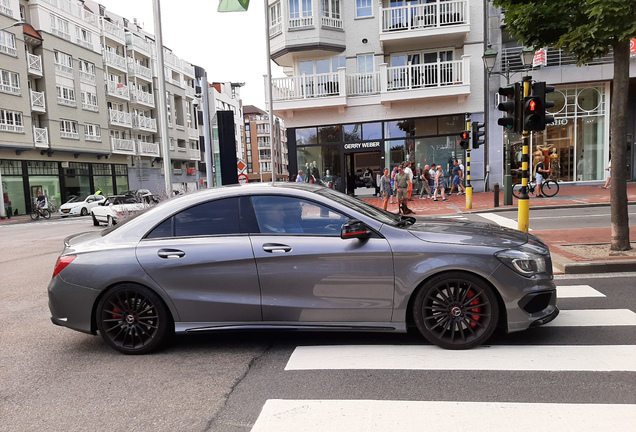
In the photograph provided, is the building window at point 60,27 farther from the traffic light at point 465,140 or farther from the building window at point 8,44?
the traffic light at point 465,140

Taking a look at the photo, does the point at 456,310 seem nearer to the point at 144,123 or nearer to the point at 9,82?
the point at 9,82

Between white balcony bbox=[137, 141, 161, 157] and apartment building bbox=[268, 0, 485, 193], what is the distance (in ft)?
90.4

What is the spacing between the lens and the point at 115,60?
1764 inches

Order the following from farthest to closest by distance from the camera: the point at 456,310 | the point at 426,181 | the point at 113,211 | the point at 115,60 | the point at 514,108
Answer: the point at 115,60, the point at 426,181, the point at 113,211, the point at 514,108, the point at 456,310

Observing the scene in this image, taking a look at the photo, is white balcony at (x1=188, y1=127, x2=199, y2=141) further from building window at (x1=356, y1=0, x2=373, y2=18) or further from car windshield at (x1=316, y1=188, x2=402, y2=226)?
car windshield at (x1=316, y1=188, x2=402, y2=226)

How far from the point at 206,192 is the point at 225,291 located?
39.6 inches

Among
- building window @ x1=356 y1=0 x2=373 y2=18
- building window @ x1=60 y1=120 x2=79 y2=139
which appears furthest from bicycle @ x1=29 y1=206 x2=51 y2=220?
building window @ x1=356 y1=0 x2=373 y2=18

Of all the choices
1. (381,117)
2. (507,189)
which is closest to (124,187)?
(381,117)

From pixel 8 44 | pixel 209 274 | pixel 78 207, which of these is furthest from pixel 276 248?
pixel 8 44

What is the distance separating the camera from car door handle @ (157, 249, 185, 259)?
4.12 m

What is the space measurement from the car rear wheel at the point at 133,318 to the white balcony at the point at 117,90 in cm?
4449

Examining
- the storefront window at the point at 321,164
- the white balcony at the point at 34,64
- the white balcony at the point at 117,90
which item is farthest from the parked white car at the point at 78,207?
the white balcony at the point at 117,90

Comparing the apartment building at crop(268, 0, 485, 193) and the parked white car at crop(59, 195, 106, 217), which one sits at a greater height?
the apartment building at crop(268, 0, 485, 193)

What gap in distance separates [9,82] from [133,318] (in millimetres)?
36653
